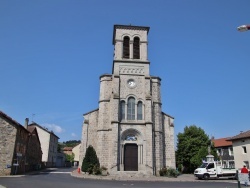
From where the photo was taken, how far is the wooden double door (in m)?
29.5

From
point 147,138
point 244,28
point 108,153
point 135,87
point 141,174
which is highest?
point 135,87

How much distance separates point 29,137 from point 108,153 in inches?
629

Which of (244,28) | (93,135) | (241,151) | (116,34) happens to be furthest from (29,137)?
(244,28)

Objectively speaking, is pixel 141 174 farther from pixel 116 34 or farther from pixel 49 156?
pixel 49 156

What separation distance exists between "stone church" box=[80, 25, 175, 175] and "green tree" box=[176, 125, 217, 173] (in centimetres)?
1035

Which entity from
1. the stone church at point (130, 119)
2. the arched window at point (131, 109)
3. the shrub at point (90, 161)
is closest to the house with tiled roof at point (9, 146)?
the stone church at point (130, 119)

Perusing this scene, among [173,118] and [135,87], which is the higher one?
[135,87]

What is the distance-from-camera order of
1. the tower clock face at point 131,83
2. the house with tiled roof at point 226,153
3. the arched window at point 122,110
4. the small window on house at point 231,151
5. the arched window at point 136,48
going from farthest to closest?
1. the small window on house at point 231,151
2. the house with tiled roof at point 226,153
3. the arched window at point 136,48
4. the tower clock face at point 131,83
5. the arched window at point 122,110

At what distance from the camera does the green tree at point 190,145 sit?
1622 inches

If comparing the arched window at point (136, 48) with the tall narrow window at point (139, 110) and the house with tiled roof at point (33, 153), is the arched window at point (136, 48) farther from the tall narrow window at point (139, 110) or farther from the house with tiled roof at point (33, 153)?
the house with tiled roof at point (33, 153)

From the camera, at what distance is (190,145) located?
41562 millimetres

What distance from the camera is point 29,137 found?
38688 mm

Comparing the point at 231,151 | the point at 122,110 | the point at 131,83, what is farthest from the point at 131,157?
the point at 231,151

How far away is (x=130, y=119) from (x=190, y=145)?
15871 mm
